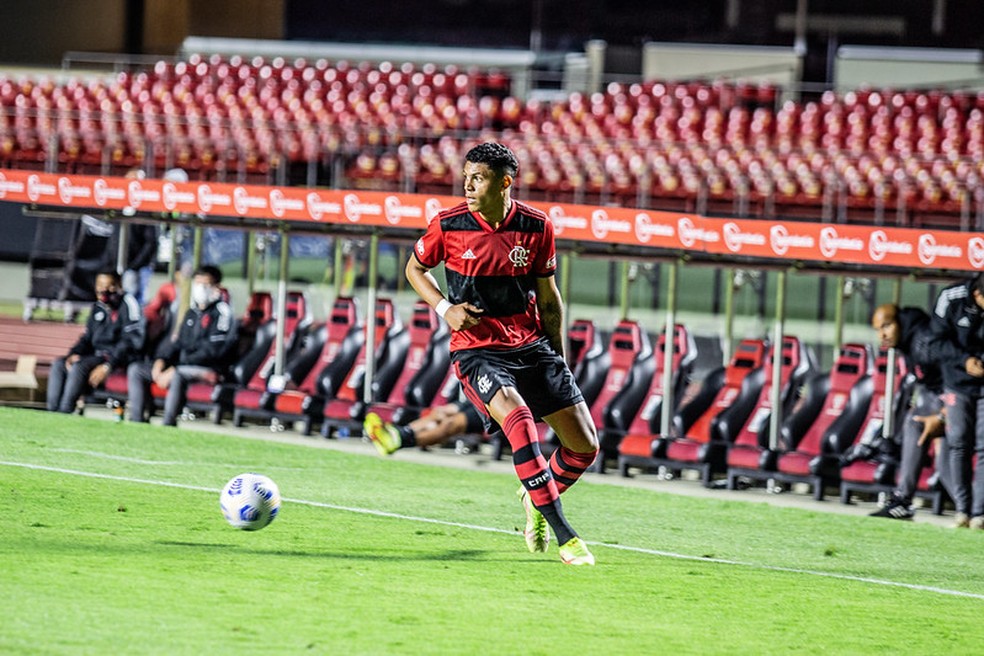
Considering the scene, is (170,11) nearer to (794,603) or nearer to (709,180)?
(709,180)

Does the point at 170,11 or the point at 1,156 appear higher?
the point at 170,11

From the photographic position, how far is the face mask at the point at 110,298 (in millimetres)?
16688

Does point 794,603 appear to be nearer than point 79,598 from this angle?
No

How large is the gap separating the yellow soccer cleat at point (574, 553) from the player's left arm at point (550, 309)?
1.03m

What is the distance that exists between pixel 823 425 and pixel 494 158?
24.3 ft

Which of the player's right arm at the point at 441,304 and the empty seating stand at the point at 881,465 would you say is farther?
the empty seating stand at the point at 881,465

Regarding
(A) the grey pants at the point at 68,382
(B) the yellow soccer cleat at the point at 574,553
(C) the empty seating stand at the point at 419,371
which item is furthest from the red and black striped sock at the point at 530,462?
(A) the grey pants at the point at 68,382

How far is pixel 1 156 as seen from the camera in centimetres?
2831

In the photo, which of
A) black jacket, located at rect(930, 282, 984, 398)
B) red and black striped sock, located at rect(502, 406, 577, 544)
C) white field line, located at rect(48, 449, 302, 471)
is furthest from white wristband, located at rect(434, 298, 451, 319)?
black jacket, located at rect(930, 282, 984, 398)

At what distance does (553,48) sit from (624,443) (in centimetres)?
1924

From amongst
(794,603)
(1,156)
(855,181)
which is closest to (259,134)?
(1,156)

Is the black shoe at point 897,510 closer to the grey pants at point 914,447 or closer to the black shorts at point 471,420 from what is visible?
the grey pants at point 914,447

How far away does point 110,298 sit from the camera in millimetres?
16734

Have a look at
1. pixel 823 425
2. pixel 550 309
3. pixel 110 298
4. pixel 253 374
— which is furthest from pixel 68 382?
pixel 550 309
